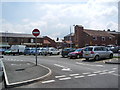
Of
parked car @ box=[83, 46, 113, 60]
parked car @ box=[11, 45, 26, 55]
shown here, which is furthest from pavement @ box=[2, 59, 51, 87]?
parked car @ box=[11, 45, 26, 55]

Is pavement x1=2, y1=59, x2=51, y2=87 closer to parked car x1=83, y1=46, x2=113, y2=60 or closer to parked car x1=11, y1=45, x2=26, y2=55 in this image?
parked car x1=83, y1=46, x2=113, y2=60

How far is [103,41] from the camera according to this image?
2330 inches

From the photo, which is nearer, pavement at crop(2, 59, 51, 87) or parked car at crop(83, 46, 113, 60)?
pavement at crop(2, 59, 51, 87)

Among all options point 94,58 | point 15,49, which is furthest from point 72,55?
point 15,49

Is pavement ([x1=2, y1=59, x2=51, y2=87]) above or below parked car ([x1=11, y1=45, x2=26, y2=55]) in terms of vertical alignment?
below

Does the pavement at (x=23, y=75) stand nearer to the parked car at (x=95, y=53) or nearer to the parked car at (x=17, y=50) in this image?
the parked car at (x=95, y=53)

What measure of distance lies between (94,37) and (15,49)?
2899 centimetres

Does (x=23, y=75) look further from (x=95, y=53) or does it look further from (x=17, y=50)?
(x=17, y=50)

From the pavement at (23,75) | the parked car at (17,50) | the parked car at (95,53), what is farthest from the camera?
the parked car at (17,50)

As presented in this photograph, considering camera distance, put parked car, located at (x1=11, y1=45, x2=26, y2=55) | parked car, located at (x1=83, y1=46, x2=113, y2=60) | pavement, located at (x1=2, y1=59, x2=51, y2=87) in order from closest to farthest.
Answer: pavement, located at (x1=2, y1=59, x2=51, y2=87) → parked car, located at (x1=83, y1=46, x2=113, y2=60) → parked car, located at (x1=11, y1=45, x2=26, y2=55)

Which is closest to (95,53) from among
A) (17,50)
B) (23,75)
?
(23,75)

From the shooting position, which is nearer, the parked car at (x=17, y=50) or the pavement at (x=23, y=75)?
the pavement at (x=23, y=75)

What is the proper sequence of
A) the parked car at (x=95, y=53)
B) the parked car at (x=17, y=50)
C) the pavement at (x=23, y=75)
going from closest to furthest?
the pavement at (x=23, y=75) < the parked car at (x=95, y=53) < the parked car at (x=17, y=50)

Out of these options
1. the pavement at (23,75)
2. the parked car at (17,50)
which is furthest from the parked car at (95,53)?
the parked car at (17,50)
